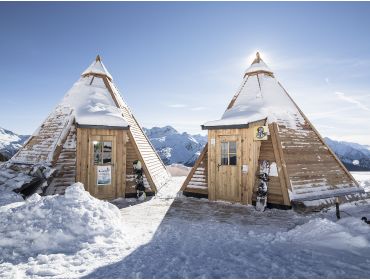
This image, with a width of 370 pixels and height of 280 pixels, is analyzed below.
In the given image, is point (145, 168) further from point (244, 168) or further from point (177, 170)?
point (177, 170)

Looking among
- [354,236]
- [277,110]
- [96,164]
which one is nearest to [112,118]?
[96,164]

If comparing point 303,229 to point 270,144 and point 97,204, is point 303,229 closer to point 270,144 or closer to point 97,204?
point 270,144

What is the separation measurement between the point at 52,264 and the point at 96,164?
19.7ft

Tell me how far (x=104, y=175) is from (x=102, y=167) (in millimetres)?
318

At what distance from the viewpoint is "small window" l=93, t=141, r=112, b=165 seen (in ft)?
33.2

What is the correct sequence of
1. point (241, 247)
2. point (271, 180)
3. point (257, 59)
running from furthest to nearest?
point (257, 59)
point (271, 180)
point (241, 247)

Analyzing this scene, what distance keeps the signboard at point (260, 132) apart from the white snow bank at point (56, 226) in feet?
17.1

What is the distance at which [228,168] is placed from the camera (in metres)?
9.65

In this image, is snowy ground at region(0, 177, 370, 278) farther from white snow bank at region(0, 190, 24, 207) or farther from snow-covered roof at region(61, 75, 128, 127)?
snow-covered roof at region(61, 75, 128, 127)

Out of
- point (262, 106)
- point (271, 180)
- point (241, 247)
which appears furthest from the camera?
point (262, 106)

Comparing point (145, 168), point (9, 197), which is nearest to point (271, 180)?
point (145, 168)

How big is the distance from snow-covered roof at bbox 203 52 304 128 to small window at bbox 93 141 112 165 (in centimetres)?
380

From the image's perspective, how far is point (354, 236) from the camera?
5344 mm

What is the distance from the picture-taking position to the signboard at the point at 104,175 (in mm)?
10055
